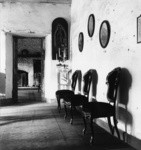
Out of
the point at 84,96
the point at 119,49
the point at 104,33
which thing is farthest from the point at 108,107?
the point at 104,33

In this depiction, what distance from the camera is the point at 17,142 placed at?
3525mm

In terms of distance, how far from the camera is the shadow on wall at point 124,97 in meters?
3.59

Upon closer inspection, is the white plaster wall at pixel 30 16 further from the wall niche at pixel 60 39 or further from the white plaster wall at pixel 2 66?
the white plaster wall at pixel 2 66

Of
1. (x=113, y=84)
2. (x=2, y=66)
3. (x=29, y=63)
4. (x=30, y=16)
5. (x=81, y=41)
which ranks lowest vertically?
(x=113, y=84)

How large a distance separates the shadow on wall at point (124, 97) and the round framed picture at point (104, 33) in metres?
0.89

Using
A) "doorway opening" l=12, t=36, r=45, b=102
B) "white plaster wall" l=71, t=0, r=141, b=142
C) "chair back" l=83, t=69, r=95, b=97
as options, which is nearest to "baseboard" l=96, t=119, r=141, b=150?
"white plaster wall" l=71, t=0, r=141, b=142

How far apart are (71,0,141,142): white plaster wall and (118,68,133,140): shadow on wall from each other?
0.6 inches

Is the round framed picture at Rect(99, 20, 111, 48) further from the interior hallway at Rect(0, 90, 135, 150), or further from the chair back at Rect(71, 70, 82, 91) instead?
the interior hallway at Rect(0, 90, 135, 150)

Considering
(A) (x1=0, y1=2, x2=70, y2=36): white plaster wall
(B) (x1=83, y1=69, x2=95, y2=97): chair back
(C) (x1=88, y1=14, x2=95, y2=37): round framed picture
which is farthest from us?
(A) (x1=0, y1=2, x2=70, y2=36): white plaster wall

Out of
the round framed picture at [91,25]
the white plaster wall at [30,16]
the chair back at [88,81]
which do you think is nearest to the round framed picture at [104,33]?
the round framed picture at [91,25]

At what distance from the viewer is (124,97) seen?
12.2ft

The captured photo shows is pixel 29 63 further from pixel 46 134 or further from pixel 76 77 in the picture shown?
pixel 46 134

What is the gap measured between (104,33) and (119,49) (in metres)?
0.75

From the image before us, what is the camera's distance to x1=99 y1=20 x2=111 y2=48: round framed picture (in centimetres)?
437
